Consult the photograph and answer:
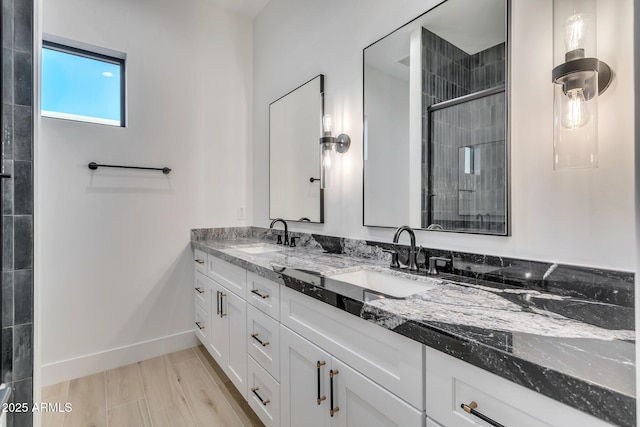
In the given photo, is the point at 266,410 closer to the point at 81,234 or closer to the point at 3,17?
the point at 81,234

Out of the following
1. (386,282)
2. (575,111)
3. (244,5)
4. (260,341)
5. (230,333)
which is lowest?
(230,333)

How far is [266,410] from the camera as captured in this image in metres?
1.50

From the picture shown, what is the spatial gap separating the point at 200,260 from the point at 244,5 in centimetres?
222

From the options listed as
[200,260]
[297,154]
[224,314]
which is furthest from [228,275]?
[297,154]

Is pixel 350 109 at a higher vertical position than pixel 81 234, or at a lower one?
Result: higher

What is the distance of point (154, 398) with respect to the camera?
6.30ft

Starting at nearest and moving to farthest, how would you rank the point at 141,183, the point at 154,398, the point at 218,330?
the point at 154,398, the point at 218,330, the point at 141,183

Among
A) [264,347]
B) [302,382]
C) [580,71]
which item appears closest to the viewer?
[580,71]

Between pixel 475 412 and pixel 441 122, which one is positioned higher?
pixel 441 122

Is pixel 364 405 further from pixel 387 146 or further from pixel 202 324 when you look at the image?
pixel 202 324

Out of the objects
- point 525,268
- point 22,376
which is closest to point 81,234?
point 22,376

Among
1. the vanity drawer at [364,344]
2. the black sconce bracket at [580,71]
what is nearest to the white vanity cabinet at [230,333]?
→ the vanity drawer at [364,344]

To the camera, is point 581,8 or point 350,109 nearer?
point 581,8

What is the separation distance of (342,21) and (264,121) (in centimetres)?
111
